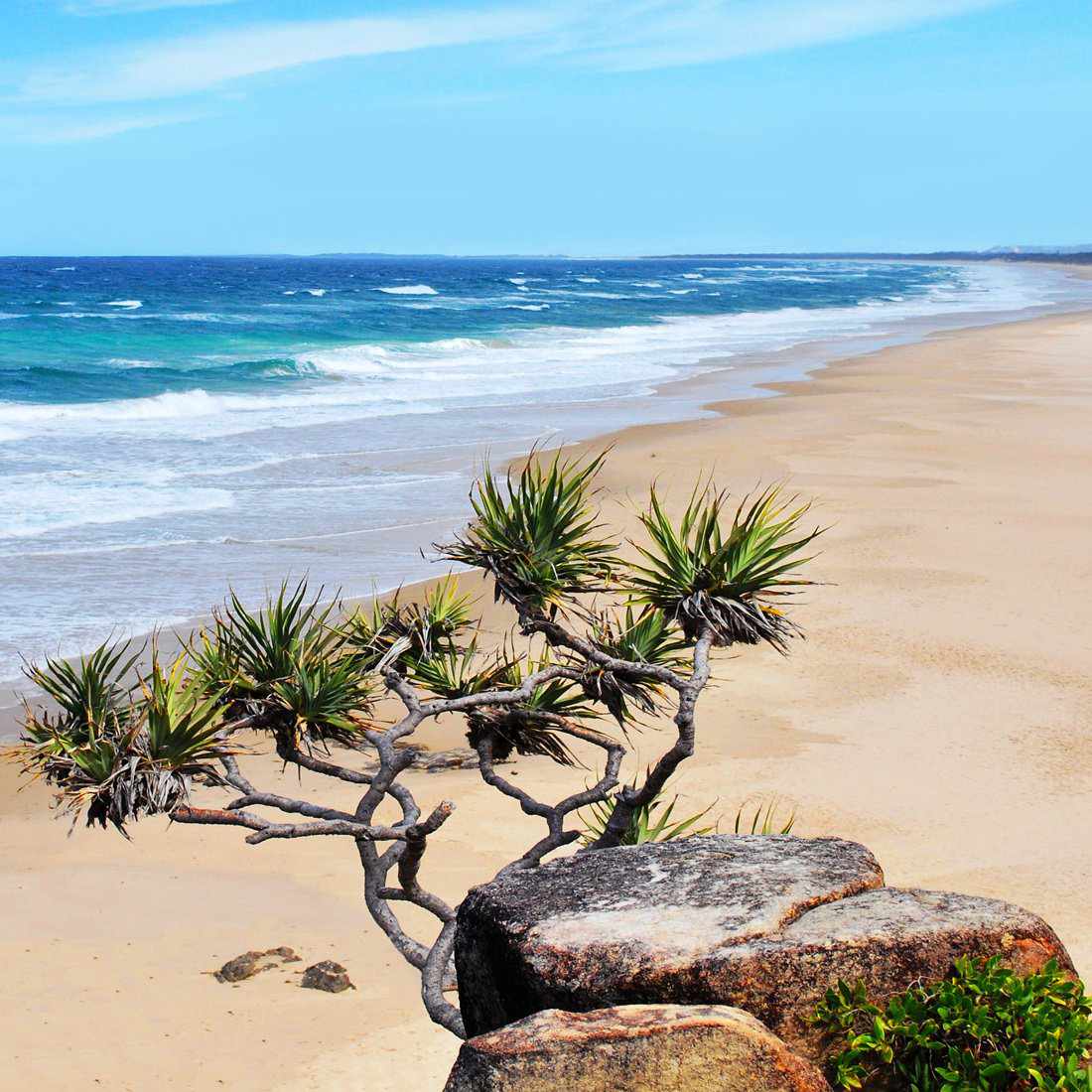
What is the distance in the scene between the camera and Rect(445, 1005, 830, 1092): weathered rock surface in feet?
10.4

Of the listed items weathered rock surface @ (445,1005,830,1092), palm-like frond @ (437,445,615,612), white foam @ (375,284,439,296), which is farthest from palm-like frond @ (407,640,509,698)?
white foam @ (375,284,439,296)

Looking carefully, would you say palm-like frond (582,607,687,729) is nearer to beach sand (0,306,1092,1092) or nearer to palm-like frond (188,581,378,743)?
palm-like frond (188,581,378,743)

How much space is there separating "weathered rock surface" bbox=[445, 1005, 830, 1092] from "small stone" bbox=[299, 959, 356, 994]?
3.19m

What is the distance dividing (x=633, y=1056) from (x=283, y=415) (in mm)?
26035

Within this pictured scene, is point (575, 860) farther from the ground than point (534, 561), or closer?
closer

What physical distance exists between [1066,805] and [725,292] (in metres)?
85.2

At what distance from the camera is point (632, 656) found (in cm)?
543

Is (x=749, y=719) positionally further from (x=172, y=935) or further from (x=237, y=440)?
(x=237, y=440)

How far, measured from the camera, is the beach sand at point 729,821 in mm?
5887

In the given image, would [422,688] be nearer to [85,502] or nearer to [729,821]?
[729,821]

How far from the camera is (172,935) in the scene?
6.85 m

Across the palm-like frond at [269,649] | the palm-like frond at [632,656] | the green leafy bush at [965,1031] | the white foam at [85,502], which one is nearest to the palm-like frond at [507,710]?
the palm-like frond at [632,656]

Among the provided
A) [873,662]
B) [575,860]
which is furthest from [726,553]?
[873,662]

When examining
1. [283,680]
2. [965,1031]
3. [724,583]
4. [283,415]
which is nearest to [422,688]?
[283,680]
